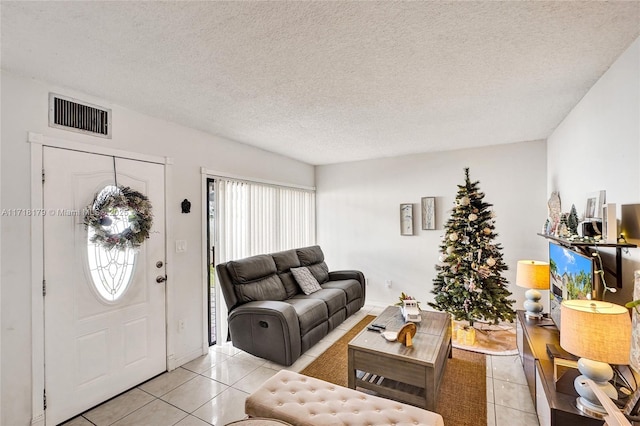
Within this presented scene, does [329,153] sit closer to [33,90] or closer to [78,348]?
[33,90]

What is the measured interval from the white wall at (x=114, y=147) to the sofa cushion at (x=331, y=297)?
4.56 feet

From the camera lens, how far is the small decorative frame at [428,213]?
14.9 ft

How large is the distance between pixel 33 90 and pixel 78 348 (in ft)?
6.52

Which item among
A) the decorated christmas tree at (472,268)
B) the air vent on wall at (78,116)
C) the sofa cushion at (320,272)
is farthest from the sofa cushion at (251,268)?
the decorated christmas tree at (472,268)

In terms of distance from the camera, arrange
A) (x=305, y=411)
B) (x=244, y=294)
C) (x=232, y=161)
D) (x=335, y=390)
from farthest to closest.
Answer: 1. (x=232, y=161)
2. (x=244, y=294)
3. (x=335, y=390)
4. (x=305, y=411)

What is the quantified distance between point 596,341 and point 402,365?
3.83ft

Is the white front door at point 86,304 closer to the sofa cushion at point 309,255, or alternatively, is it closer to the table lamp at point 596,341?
the sofa cushion at point 309,255

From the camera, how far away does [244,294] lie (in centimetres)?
328

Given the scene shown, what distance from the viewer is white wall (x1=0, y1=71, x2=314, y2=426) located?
6.46 feet

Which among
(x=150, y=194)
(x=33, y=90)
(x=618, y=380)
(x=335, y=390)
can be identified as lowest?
(x=335, y=390)

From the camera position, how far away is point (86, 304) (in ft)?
7.72

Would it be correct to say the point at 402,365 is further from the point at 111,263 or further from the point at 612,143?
the point at 111,263

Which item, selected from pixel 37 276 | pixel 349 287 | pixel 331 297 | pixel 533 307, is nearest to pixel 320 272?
pixel 349 287

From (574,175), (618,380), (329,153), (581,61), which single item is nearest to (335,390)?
(618,380)
